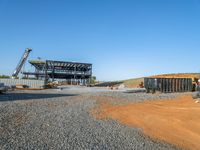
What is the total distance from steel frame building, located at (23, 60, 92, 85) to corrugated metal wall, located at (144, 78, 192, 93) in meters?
47.1

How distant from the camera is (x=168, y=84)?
4281 centimetres

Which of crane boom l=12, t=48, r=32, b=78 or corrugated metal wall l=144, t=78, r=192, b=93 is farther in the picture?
crane boom l=12, t=48, r=32, b=78

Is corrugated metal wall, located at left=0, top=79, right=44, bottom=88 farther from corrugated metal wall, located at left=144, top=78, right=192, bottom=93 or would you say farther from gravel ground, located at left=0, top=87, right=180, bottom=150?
gravel ground, located at left=0, top=87, right=180, bottom=150

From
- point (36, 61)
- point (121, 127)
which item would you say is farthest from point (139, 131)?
point (36, 61)

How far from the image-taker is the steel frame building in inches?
3411

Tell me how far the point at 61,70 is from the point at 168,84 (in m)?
54.1

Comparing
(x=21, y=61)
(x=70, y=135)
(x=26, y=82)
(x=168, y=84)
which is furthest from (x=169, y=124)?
(x=21, y=61)

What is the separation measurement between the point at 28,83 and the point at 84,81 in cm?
3292

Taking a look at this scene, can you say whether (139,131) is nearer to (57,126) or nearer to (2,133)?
(57,126)

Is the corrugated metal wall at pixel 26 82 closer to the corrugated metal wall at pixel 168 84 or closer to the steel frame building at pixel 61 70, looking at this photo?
the steel frame building at pixel 61 70

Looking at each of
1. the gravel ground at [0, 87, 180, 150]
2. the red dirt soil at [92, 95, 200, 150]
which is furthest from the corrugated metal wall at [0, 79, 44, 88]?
the gravel ground at [0, 87, 180, 150]

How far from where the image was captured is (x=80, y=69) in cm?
9275

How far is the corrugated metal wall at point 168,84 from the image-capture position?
1655 inches

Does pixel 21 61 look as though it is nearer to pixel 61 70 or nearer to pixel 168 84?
pixel 61 70
